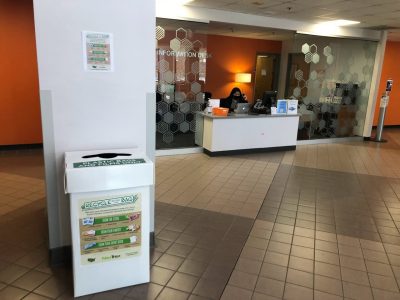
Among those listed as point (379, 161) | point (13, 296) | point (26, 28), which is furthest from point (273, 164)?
point (26, 28)

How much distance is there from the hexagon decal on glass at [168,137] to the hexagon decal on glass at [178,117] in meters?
0.27

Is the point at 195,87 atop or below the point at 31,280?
atop

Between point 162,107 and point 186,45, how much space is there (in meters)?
1.18

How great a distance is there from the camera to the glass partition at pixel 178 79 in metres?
5.56

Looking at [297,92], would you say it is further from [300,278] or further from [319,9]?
[300,278]

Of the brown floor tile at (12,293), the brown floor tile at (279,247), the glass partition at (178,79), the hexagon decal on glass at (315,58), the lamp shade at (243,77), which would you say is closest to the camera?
the brown floor tile at (12,293)

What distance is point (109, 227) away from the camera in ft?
6.93

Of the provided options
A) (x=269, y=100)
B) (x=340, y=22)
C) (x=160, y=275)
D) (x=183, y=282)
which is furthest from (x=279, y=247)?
(x=340, y=22)

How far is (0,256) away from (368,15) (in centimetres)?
659

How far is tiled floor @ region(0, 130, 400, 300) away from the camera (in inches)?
91.7

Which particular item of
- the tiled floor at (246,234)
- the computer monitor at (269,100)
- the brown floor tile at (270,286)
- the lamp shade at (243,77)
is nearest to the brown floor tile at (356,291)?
the tiled floor at (246,234)

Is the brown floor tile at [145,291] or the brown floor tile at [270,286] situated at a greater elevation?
the brown floor tile at [145,291]

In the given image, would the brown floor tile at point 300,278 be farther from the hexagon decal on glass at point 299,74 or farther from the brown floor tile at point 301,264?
the hexagon decal on glass at point 299,74

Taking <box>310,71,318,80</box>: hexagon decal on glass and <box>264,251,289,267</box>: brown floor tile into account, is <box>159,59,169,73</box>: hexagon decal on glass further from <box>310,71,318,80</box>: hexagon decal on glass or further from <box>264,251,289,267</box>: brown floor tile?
<box>264,251,289,267</box>: brown floor tile
